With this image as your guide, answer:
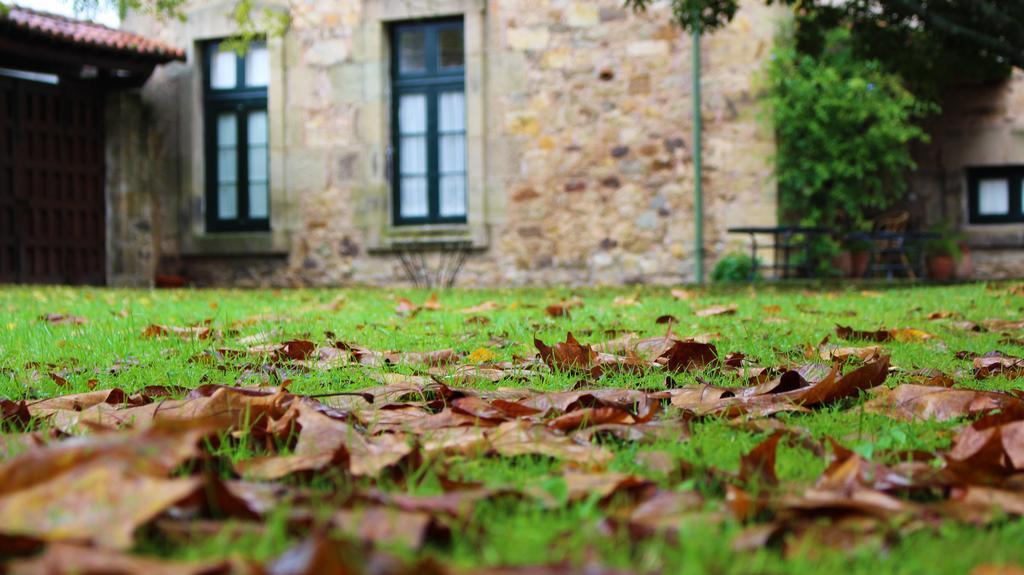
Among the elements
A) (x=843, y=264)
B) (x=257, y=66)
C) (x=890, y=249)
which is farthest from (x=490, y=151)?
(x=890, y=249)

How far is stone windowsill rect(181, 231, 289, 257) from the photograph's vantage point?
42.7ft

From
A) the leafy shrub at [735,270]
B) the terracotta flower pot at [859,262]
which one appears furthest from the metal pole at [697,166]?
the terracotta flower pot at [859,262]

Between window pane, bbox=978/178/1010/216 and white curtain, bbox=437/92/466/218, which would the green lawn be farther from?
window pane, bbox=978/178/1010/216

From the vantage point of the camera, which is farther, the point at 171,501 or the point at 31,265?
the point at 31,265

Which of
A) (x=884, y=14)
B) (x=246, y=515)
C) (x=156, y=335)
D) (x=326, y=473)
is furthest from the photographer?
(x=884, y=14)

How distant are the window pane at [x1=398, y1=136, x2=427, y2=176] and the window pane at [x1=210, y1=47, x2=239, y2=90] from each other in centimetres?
257

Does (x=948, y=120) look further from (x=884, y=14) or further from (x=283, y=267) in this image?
(x=283, y=267)

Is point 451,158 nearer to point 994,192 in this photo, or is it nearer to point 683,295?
point 683,295

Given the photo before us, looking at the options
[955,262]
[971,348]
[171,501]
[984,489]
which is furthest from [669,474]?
[955,262]

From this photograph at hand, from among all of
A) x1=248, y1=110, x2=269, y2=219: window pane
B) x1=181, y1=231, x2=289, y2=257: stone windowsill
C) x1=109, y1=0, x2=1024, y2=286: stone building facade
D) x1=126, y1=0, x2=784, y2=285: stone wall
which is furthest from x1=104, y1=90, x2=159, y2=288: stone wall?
x1=248, y1=110, x2=269, y2=219: window pane

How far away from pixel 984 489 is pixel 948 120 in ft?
41.0

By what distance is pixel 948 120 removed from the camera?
12.6m

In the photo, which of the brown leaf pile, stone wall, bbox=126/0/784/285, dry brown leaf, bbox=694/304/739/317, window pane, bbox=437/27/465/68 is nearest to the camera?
the brown leaf pile

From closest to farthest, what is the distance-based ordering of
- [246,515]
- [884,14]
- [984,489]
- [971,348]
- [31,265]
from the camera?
[246,515], [984,489], [971,348], [884,14], [31,265]
